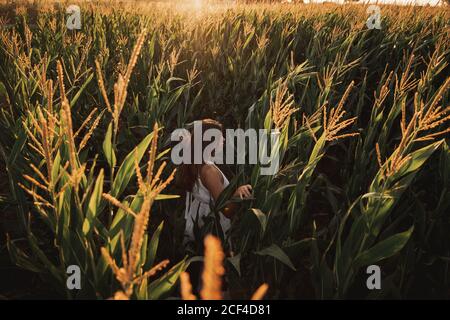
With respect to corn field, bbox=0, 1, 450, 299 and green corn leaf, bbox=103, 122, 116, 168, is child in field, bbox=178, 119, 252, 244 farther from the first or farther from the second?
green corn leaf, bbox=103, 122, 116, 168

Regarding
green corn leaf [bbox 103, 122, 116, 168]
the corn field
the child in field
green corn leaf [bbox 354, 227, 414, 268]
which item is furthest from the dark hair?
green corn leaf [bbox 354, 227, 414, 268]

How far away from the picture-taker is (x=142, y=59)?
3.46 m

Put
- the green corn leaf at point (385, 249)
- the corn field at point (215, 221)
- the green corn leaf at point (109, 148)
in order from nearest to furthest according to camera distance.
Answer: the corn field at point (215, 221) → the green corn leaf at point (385, 249) → the green corn leaf at point (109, 148)

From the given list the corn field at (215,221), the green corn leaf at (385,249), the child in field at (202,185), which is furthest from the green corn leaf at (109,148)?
the green corn leaf at (385,249)

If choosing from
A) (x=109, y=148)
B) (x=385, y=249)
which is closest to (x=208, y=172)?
(x=109, y=148)

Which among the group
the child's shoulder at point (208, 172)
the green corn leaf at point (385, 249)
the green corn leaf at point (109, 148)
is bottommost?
the green corn leaf at point (385, 249)

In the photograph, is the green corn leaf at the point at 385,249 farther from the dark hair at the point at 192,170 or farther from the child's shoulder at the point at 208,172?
the dark hair at the point at 192,170

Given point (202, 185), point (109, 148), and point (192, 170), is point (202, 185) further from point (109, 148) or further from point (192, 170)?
point (109, 148)

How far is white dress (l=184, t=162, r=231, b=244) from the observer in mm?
1826

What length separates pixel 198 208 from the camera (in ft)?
6.15

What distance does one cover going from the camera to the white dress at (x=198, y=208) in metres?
1.83
